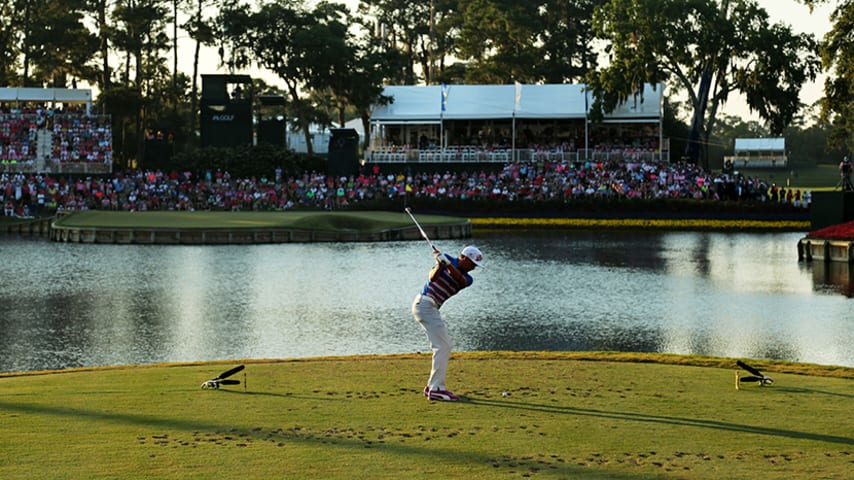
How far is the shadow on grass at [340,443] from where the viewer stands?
9977mm

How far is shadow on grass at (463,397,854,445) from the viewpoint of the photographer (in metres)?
11.3

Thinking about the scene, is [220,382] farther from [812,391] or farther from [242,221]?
[242,221]

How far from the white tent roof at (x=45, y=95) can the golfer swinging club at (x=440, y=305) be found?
63600 mm

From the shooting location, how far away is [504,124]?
74.9m

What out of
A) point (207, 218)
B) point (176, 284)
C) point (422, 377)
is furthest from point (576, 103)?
point (422, 377)

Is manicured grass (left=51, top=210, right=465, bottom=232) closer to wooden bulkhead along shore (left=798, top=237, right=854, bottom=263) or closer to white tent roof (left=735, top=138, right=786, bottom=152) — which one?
wooden bulkhead along shore (left=798, top=237, right=854, bottom=263)

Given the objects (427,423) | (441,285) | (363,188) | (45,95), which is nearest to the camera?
(427,423)

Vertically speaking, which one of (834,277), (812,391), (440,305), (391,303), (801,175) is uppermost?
(801,175)

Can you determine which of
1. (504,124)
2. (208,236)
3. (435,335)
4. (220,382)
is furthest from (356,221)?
(435,335)

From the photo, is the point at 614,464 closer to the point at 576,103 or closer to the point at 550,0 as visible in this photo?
the point at 576,103

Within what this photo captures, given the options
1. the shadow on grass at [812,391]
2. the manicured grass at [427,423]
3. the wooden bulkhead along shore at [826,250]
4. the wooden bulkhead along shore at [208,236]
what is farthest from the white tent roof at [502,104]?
the shadow on grass at [812,391]

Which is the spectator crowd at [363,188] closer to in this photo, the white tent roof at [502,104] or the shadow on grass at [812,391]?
the white tent roof at [502,104]

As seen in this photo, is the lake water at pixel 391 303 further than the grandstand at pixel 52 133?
No

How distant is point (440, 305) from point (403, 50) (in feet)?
283
